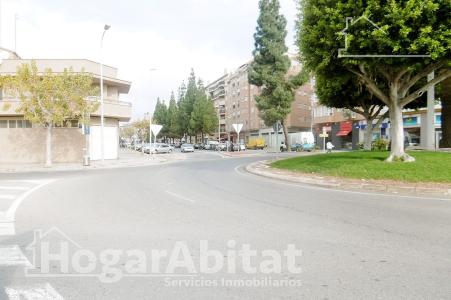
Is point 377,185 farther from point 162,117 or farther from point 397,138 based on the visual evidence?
point 162,117

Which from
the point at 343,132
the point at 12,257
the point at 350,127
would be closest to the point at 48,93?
the point at 12,257

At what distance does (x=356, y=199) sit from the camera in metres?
9.80

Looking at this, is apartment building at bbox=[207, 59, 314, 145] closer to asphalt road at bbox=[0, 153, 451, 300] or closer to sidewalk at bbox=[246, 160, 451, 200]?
sidewalk at bbox=[246, 160, 451, 200]

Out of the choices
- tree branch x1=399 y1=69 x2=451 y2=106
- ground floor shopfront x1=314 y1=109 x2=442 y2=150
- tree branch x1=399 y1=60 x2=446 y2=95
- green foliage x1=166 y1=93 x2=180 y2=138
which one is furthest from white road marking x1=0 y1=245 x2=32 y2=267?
green foliage x1=166 y1=93 x2=180 y2=138

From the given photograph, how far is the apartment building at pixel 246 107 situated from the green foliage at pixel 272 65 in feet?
52.4

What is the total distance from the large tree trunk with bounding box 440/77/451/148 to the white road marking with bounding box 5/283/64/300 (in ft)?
74.8

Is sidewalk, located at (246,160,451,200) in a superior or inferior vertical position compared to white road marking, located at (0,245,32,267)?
inferior

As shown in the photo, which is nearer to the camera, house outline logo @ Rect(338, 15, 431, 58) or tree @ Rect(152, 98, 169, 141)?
house outline logo @ Rect(338, 15, 431, 58)

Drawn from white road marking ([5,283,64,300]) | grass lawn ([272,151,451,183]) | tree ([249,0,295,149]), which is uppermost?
tree ([249,0,295,149])

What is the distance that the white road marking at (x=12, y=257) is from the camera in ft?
14.9

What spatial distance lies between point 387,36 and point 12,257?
41.2 ft

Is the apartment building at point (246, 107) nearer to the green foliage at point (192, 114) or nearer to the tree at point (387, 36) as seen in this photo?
the green foliage at point (192, 114)

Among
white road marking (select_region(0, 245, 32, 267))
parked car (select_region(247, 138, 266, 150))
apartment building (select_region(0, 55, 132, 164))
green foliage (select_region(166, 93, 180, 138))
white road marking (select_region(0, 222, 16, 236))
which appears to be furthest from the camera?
green foliage (select_region(166, 93, 180, 138))

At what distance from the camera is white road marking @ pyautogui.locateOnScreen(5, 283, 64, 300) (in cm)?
354
